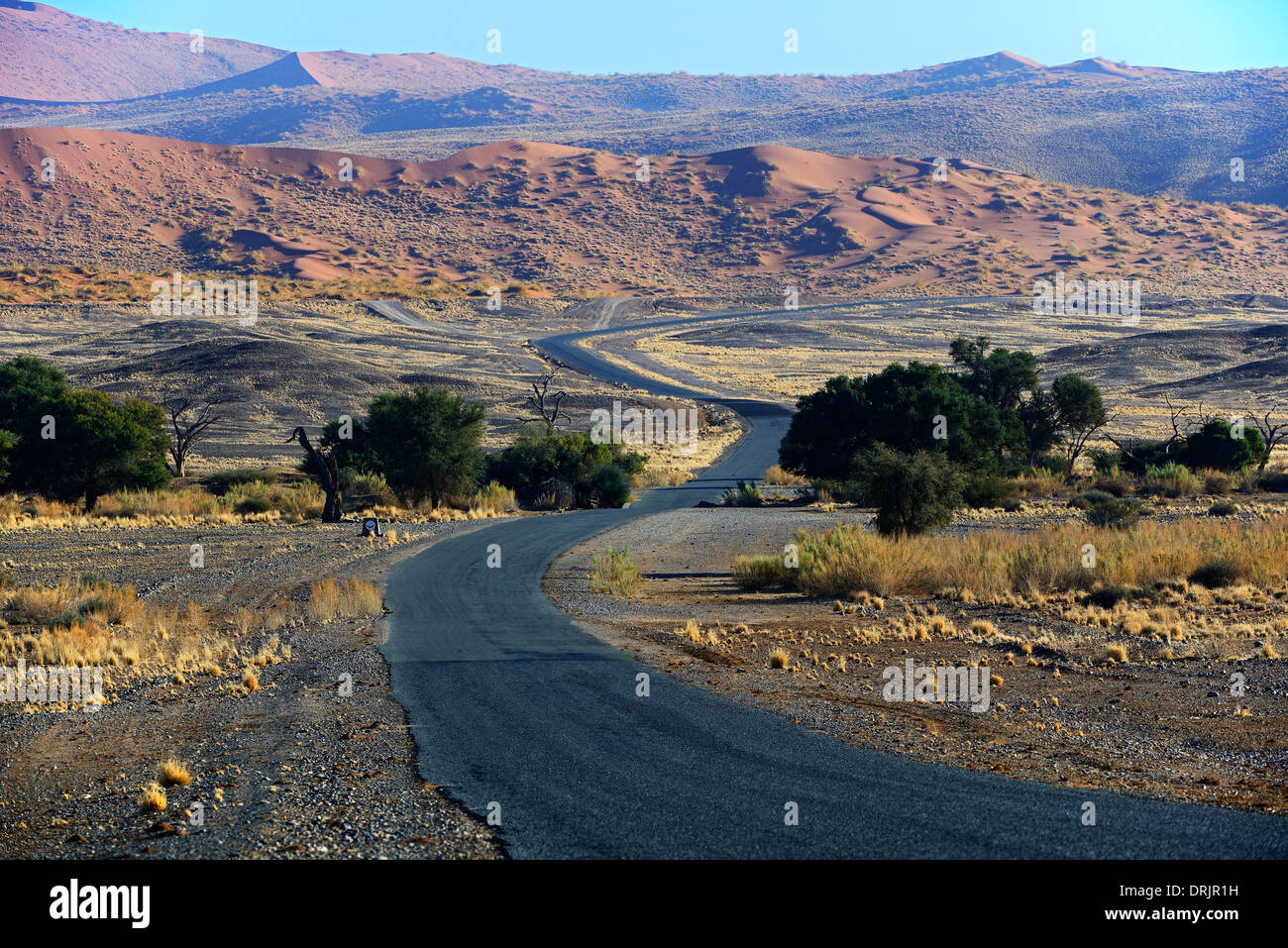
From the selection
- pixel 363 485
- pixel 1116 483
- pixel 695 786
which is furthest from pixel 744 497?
pixel 695 786

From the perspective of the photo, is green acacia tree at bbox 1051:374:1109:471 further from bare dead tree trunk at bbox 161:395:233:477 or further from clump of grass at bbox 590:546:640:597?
bare dead tree trunk at bbox 161:395:233:477

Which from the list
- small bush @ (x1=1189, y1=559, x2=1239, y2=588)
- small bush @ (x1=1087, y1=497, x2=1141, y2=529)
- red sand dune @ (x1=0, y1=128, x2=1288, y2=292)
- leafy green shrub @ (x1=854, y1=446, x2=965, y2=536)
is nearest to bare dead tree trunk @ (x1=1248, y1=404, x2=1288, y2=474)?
small bush @ (x1=1087, y1=497, x2=1141, y2=529)

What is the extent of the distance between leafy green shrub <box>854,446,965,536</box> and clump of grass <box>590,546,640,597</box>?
19.5 ft

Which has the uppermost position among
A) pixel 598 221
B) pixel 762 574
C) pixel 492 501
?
pixel 598 221

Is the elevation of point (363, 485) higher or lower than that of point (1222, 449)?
lower

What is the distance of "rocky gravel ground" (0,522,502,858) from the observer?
802 cm

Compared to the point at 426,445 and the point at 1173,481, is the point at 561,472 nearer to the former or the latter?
the point at 426,445

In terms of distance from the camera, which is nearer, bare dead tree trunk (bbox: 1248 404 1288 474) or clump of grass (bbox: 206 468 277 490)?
bare dead tree trunk (bbox: 1248 404 1288 474)

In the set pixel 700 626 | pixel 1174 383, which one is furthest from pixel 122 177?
pixel 700 626

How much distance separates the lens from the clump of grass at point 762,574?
2231cm

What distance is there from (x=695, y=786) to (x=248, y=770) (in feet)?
13.6

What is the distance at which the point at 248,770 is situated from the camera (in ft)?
33.1

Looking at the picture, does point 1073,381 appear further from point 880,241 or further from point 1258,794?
point 880,241

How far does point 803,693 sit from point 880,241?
478 ft
